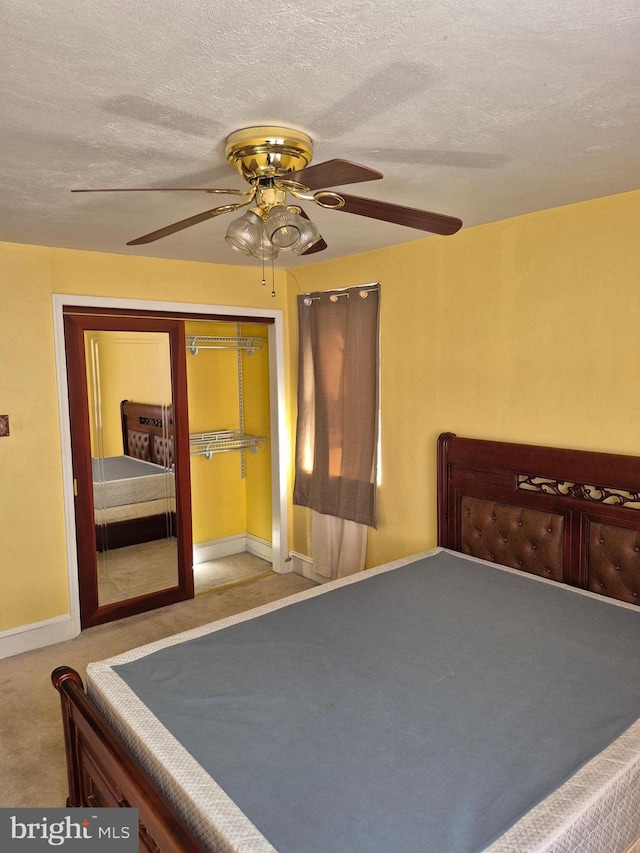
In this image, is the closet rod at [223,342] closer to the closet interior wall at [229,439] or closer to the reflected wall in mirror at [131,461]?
the closet interior wall at [229,439]

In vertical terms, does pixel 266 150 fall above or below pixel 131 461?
above

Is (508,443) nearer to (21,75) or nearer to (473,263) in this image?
(473,263)

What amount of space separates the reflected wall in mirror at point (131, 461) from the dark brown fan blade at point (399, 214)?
238 cm

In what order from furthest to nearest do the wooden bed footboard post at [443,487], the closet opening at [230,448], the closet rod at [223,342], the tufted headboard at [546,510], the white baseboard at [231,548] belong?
1. the white baseboard at [231,548]
2. the closet opening at [230,448]
3. the closet rod at [223,342]
4. the wooden bed footboard post at [443,487]
5. the tufted headboard at [546,510]

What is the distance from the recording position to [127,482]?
3891mm

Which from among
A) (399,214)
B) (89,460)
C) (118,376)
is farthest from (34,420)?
(399,214)

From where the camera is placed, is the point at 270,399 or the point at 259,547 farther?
the point at 259,547

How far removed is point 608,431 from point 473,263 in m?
1.13

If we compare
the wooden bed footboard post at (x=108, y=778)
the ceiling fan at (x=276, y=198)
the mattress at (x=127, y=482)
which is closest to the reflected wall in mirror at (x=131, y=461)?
the mattress at (x=127, y=482)

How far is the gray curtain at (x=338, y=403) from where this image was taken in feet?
12.4

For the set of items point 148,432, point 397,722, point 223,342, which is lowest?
point 397,722

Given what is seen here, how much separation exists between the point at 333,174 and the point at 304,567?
3.53 m

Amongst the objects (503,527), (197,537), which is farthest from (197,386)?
(503,527)

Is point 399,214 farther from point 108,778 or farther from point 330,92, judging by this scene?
point 108,778
